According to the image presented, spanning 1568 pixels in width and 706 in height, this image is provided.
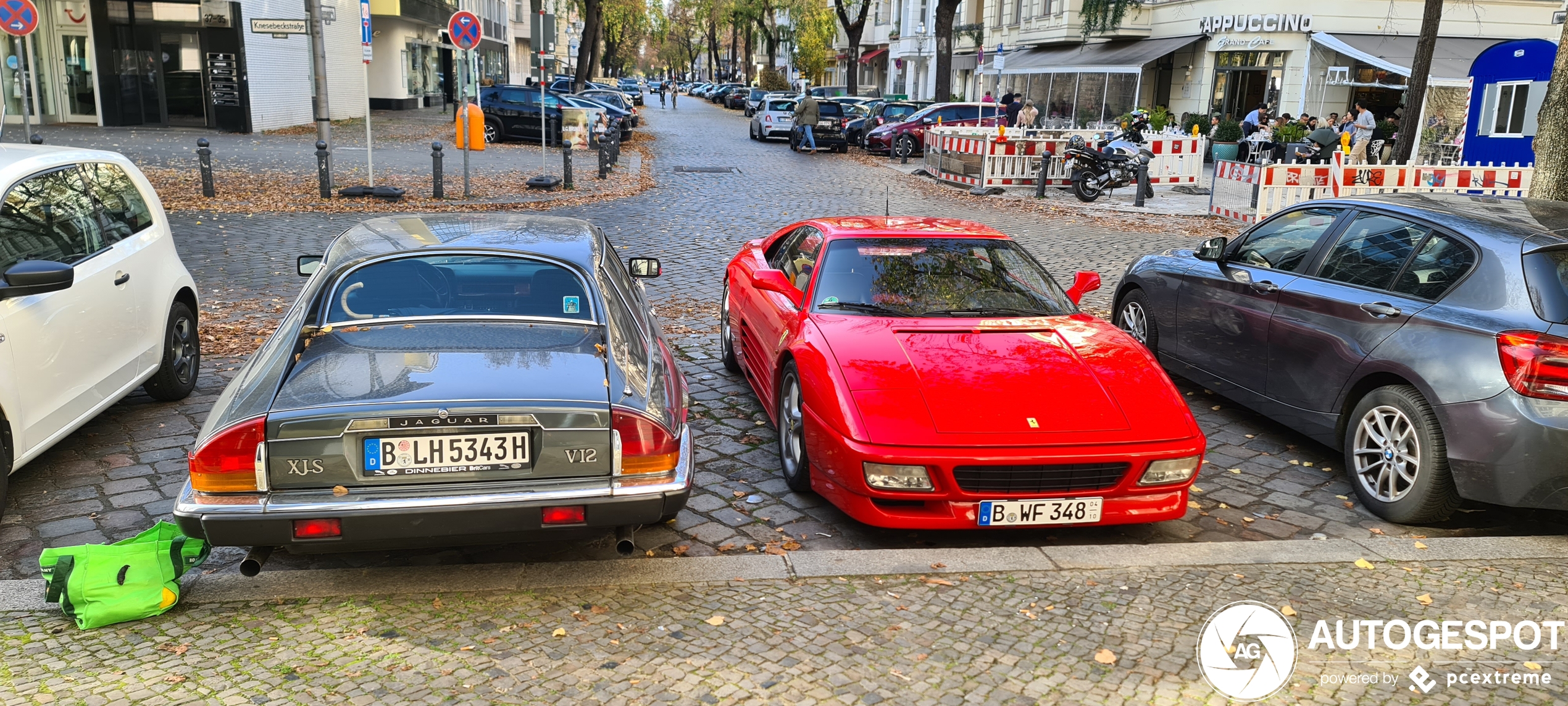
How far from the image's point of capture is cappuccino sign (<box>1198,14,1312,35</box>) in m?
27.4

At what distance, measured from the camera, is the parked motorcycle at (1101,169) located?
770 inches

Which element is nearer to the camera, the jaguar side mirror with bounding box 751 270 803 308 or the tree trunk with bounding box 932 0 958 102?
the jaguar side mirror with bounding box 751 270 803 308

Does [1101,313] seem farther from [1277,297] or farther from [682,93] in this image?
[682,93]

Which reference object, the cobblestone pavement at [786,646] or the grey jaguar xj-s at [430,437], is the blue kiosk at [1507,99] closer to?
the cobblestone pavement at [786,646]

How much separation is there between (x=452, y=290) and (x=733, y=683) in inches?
90.5

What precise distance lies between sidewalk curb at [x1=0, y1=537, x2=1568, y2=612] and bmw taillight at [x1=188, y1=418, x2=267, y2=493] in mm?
530

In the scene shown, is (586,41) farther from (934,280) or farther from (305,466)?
(305,466)

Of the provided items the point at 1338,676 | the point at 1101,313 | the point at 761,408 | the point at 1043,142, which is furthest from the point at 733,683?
the point at 1043,142

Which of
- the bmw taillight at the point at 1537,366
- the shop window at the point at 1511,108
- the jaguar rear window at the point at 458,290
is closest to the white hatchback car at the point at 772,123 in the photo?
the shop window at the point at 1511,108

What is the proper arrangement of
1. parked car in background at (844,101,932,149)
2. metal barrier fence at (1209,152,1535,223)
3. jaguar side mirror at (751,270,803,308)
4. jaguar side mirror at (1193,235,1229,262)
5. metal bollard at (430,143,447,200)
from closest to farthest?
jaguar side mirror at (751,270,803,308), jaguar side mirror at (1193,235,1229,262), metal barrier fence at (1209,152,1535,223), metal bollard at (430,143,447,200), parked car in background at (844,101,932,149)

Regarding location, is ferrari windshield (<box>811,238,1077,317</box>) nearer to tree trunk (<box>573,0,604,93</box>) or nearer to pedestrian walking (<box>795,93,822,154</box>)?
pedestrian walking (<box>795,93,822,154</box>)

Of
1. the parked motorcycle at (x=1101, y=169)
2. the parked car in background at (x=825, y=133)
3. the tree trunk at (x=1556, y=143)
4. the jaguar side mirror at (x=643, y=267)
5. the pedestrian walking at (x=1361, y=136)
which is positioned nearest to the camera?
the jaguar side mirror at (x=643, y=267)

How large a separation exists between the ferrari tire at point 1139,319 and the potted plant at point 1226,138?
1995 cm

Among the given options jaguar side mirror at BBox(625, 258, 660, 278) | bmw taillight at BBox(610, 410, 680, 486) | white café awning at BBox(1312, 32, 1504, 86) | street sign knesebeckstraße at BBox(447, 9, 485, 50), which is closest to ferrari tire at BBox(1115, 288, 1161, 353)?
jaguar side mirror at BBox(625, 258, 660, 278)
